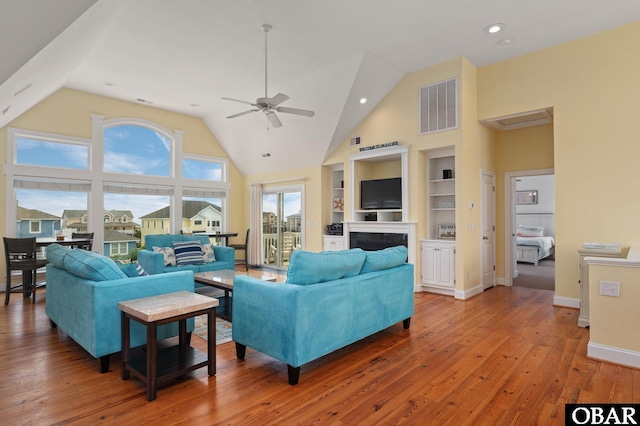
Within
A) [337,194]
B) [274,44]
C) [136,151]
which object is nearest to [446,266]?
[337,194]

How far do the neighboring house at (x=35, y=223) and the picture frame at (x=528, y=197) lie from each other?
11.9 metres

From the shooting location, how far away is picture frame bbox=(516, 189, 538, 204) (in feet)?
34.0

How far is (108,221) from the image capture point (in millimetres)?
7016

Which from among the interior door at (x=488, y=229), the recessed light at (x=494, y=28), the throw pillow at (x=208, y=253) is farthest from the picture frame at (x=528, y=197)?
the throw pillow at (x=208, y=253)

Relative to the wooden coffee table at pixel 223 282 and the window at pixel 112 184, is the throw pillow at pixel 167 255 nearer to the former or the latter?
the wooden coffee table at pixel 223 282

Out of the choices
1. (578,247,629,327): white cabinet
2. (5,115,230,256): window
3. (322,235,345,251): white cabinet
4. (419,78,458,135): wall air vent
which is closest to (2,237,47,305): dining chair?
(5,115,230,256): window

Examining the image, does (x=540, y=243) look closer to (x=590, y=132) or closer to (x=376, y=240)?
(x=590, y=132)

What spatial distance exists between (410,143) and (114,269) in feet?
15.5

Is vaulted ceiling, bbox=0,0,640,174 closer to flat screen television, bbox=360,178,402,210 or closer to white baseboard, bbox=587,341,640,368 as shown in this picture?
flat screen television, bbox=360,178,402,210

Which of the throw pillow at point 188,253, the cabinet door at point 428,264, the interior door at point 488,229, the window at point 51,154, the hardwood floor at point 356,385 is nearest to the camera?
the hardwood floor at point 356,385

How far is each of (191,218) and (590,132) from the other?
783 cm

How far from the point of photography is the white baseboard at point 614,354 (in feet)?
9.38

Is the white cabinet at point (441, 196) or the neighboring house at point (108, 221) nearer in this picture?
the white cabinet at point (441, 196)

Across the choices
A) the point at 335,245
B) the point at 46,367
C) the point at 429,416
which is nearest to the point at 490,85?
the point at 335,245
